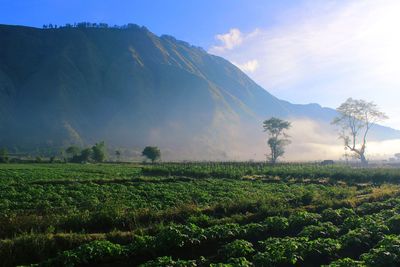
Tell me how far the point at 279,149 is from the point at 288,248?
111 metres

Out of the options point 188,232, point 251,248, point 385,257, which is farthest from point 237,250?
point 385,257

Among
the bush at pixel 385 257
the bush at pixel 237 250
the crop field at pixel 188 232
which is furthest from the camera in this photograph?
the bush at pixel 237 250

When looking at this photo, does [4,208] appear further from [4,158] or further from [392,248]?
[4,158]

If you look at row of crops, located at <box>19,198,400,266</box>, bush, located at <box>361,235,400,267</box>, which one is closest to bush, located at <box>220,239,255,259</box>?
row of crops, located at <box>19,198,400,266</box>

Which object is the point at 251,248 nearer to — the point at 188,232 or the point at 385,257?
the point at 188,232

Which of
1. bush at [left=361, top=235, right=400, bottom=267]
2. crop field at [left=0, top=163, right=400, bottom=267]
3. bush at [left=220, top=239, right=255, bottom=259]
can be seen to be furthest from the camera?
bush at [left=220, top=239, right=255, bottom=259]

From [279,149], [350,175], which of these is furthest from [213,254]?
[279,149]

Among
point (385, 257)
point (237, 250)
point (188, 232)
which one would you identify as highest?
point (188, 232)

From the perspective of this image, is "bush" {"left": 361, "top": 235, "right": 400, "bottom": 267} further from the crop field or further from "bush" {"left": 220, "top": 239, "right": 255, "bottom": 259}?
"bush" {"left": 220, "top": 239, "right": 255, "bottom": 259}

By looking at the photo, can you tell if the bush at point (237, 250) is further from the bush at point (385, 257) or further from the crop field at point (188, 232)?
the bush at point (385, 257)

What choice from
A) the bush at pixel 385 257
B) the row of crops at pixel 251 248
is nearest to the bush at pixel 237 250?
the row of crops at pixel 251 248

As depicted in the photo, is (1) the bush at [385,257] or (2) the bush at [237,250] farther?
(2) the bush at [237,250]

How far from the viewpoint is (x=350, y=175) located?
52.2m

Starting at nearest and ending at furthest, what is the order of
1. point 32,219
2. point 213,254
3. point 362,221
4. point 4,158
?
point 213,254 < point 32,219 < point 362,221 < point 4,158
